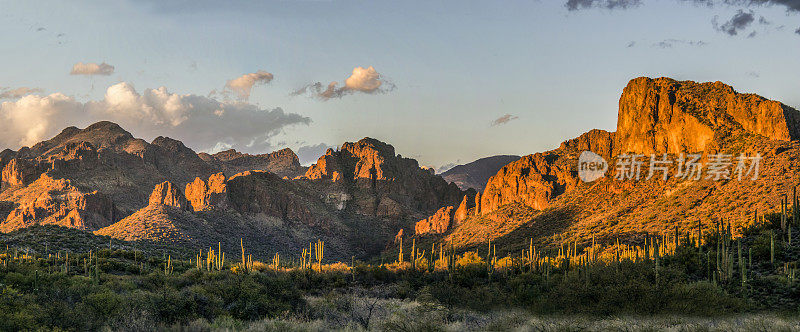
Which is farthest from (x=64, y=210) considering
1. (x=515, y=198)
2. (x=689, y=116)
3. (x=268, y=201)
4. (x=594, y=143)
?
(x=689, y=116)

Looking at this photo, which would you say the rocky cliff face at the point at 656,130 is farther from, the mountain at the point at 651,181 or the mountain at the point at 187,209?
the mountain at the point at 187,209

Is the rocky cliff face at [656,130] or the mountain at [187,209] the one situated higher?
the rocky cliff face at [656,130]

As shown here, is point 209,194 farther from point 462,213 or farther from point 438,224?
point 462,213

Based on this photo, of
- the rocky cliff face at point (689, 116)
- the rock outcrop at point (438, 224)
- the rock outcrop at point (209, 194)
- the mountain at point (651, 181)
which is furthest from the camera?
the rock outcrop at point (209, 194)

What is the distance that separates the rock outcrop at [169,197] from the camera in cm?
15038

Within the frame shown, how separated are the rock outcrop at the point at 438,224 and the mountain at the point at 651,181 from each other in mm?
4144

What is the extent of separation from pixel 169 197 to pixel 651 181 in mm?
118891

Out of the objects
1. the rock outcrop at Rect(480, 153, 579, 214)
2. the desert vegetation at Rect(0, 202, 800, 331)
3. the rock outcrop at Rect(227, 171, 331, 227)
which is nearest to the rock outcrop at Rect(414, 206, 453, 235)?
the rock outcrop at Rect(480, 153, 579, 214)

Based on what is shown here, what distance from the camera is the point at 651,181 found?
94500 millimetres

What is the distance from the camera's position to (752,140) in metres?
83.7

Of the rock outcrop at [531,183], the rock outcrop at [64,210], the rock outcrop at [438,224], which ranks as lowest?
the rock outcrop at [438,224]

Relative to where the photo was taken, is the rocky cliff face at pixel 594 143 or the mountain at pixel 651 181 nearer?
the mountain at pixel 651 181

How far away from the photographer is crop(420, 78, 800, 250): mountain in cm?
6588

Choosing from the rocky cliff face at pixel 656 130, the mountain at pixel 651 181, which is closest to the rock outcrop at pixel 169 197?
the mountain at pixel 651 181
